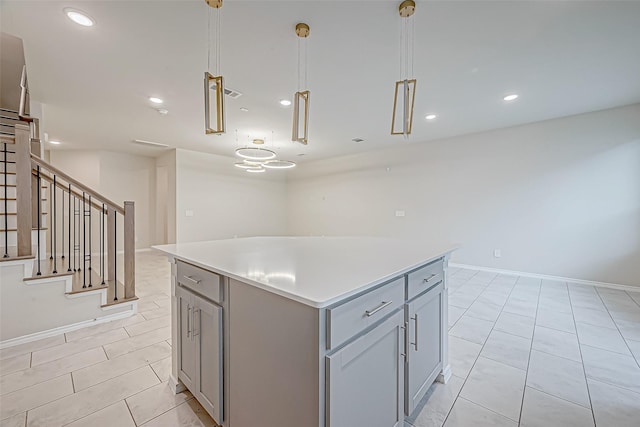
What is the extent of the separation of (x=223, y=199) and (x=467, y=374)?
262 inches

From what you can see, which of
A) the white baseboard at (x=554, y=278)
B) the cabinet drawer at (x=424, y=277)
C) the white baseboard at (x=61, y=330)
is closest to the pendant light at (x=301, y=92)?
the cabinet drawer at (x=424, y=277)

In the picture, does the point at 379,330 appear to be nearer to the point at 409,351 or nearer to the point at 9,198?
the point at 409,351

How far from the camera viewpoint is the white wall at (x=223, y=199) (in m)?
6.26

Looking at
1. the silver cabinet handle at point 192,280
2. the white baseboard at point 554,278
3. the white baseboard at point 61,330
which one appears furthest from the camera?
the white baseboard at point 554,278

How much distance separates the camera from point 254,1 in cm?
176

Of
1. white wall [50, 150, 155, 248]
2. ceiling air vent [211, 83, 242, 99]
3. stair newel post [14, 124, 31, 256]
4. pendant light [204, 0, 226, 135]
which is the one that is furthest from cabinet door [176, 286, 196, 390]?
white wall [50, 150, 155, 248]

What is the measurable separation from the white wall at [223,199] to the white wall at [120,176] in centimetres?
151

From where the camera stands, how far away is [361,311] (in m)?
0.98

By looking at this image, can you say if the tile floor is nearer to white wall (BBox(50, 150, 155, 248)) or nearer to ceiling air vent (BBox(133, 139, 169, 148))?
ceiling air vent (BBox(133, 139, 169, 148))

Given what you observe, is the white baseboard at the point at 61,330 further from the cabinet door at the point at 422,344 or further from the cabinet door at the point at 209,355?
the cabinet door at the point at 422,344

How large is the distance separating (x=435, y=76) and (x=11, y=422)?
14.0 ft

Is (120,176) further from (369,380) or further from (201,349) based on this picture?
(369,380)

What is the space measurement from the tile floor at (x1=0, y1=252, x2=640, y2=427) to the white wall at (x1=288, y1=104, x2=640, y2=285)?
3.94ft

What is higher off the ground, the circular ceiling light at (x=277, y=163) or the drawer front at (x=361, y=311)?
the circular ceiling light at (x=277, y=163)
